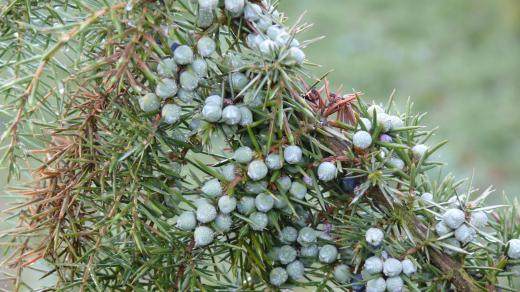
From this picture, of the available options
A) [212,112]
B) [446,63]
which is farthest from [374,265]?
[446,63]

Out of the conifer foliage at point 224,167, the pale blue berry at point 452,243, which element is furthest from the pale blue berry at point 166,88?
the pale blue berry at point 452,243

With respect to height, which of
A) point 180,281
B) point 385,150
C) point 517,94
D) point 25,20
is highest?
point 25,20

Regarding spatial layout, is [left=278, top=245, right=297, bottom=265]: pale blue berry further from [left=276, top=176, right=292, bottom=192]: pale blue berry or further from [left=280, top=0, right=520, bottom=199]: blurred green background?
[left=280, top=0, right=520, bottom=199]: blurred green background

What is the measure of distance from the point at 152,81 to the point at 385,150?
257 mm

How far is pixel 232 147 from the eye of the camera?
712mm

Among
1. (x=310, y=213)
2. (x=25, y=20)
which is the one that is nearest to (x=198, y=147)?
(x=310, y=213)

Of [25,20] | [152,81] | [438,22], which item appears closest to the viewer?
[152,81]

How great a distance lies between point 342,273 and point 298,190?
116mm

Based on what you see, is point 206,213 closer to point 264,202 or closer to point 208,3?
point 264,202

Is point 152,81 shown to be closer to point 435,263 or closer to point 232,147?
point 232,147

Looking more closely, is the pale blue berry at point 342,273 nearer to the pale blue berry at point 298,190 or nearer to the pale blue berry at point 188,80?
the pale blue berry at point 298,190

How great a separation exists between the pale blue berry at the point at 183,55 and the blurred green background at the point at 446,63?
270 cm

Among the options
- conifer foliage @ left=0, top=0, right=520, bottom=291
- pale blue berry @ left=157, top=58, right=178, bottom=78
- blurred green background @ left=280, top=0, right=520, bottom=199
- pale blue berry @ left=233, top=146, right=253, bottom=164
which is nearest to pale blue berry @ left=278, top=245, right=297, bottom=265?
conifer foliage @ left=0, top=0, right=520, bottom=291

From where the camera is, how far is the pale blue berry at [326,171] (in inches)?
26.5
